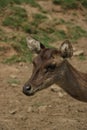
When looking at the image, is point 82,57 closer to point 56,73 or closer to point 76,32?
point 76,32

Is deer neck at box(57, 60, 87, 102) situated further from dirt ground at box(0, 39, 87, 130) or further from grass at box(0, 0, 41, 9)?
grass at box(0, 0, 41, 9)

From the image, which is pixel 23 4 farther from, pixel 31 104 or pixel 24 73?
pixel 31 104

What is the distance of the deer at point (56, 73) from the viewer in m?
7.35

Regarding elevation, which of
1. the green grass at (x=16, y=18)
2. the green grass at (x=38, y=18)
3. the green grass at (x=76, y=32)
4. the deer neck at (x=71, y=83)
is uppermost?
the deer neck at (x=71, y=83)

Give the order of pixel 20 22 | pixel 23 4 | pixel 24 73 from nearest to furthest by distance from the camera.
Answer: pixel 24 73
pixel 20 22
pixel 23 4

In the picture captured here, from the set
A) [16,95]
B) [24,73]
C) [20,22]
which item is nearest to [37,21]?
[20,22]

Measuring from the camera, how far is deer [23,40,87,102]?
735 cm

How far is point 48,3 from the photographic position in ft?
53.5

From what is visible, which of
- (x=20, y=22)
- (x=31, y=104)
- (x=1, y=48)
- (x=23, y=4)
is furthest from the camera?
(x=23, y=4)

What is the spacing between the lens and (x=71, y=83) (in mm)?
7715

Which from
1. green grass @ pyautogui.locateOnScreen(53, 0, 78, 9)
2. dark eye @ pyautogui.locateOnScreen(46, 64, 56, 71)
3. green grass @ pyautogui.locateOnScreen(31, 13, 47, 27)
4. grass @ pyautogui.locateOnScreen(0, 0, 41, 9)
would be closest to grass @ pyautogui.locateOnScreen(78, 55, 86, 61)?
green grass @ pyautogui.locateOnScreen(31, 13, 47, 27)

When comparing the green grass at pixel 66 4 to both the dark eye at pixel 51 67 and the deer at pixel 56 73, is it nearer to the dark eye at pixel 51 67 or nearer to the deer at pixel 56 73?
the deer at pixel 56 73

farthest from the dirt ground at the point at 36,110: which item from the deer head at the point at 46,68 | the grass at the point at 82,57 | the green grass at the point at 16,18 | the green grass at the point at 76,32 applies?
the green grass at the point at 76,32

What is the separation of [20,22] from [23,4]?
1366mm
